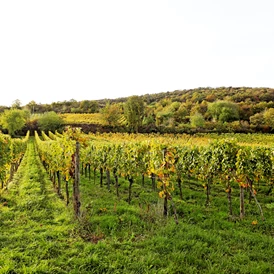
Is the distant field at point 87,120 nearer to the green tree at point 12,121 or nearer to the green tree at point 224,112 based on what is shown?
the green tree at point 12,121

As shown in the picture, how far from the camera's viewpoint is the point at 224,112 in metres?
65.5

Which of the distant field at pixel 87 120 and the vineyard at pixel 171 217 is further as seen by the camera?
the distant field at pixel 87 120

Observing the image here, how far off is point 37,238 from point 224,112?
212ft

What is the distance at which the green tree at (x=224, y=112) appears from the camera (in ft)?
214

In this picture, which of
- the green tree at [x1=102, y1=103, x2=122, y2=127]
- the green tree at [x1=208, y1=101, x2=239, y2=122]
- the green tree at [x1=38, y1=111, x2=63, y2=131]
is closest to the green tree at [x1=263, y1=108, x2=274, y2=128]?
the green tree at [x1=208, y1=101, x2=239, y2=122]

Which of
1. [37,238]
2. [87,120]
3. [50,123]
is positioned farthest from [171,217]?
[87,120]

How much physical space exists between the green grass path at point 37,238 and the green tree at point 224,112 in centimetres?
6088

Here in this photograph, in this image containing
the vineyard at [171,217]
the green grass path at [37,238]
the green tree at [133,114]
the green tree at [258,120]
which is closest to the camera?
the green grass path at [37,238]

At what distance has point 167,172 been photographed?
8406mm

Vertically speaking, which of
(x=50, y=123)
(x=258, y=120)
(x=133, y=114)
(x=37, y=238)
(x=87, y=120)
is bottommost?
(x=37, y=238)

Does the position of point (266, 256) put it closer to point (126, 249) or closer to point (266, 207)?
point (126, 249)

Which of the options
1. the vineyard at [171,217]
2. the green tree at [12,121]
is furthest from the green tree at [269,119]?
the green tree at [12,121]

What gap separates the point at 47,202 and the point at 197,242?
6.53 m

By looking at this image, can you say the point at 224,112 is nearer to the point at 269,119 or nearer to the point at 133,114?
the point at 269,119
